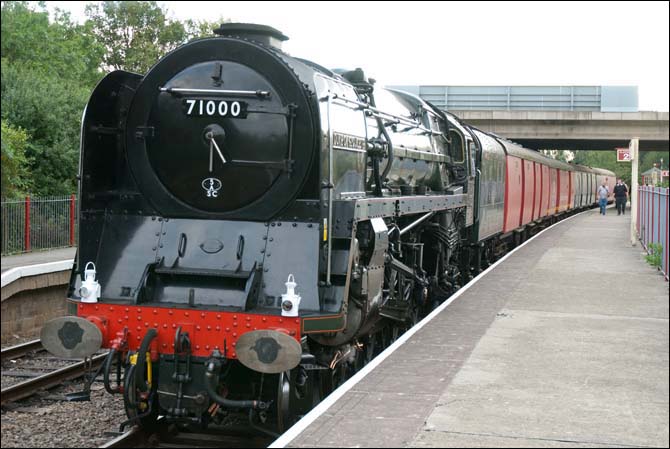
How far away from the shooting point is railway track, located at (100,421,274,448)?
6543 millimetres

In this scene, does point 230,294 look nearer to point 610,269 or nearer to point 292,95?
point 292,95

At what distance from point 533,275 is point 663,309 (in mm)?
3516

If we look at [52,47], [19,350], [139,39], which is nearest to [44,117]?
[139,39]

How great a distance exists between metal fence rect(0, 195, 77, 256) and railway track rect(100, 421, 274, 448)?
9.67m

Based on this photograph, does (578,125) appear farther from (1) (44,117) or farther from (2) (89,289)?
(2) (89,289)

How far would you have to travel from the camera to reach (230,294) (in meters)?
6.50

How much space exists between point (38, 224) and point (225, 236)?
446 inches

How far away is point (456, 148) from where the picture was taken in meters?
12.8

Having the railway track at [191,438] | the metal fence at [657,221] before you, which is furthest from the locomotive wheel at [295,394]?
the metal fence at [657,221]

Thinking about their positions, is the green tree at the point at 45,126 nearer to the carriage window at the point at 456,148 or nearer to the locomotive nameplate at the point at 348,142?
the carriage window at the point at 456,148

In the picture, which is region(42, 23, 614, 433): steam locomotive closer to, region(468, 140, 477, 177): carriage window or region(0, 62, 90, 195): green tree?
region(468, 140, 477, 177): carriage window

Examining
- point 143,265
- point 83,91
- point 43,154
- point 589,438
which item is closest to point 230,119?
point 143,265

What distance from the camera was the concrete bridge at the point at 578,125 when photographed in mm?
34500

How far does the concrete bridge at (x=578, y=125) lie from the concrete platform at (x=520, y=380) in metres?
25.0
